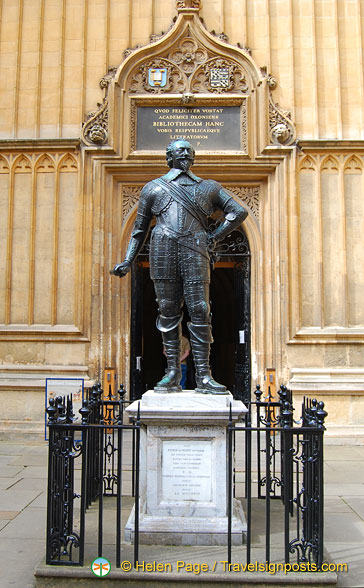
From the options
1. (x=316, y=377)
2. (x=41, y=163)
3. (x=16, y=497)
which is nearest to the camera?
(x=16, y=497)

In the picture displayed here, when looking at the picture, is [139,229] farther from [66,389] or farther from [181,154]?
[66,389]

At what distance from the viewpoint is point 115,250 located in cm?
959

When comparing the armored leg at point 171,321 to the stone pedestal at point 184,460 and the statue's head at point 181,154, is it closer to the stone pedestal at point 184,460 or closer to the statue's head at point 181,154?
the stone pedestal at point 184,460

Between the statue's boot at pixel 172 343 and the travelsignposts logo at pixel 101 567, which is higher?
the statue's boot at pixel 172 343

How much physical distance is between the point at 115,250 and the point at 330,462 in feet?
16.2

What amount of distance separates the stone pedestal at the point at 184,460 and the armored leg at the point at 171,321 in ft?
1.18

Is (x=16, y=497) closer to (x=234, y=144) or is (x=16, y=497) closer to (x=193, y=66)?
(x=234, y=144)

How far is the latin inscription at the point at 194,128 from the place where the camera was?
972 cm

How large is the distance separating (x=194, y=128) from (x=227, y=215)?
5.52 metres

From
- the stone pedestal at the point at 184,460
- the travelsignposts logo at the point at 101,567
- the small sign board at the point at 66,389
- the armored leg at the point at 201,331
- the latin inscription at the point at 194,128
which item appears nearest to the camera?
the travelsignposts logo at the point at 101,567

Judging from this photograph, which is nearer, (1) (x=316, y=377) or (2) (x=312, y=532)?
(2) (x=312, y=532)

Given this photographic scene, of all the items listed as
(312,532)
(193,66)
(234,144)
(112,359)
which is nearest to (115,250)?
(112,359)

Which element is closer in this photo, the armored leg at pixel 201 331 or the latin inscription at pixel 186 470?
the latin inscription at pixel 186 470

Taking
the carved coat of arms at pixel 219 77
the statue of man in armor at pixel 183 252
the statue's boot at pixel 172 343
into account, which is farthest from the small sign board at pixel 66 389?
the carved coat of arms at pixel 219 77
